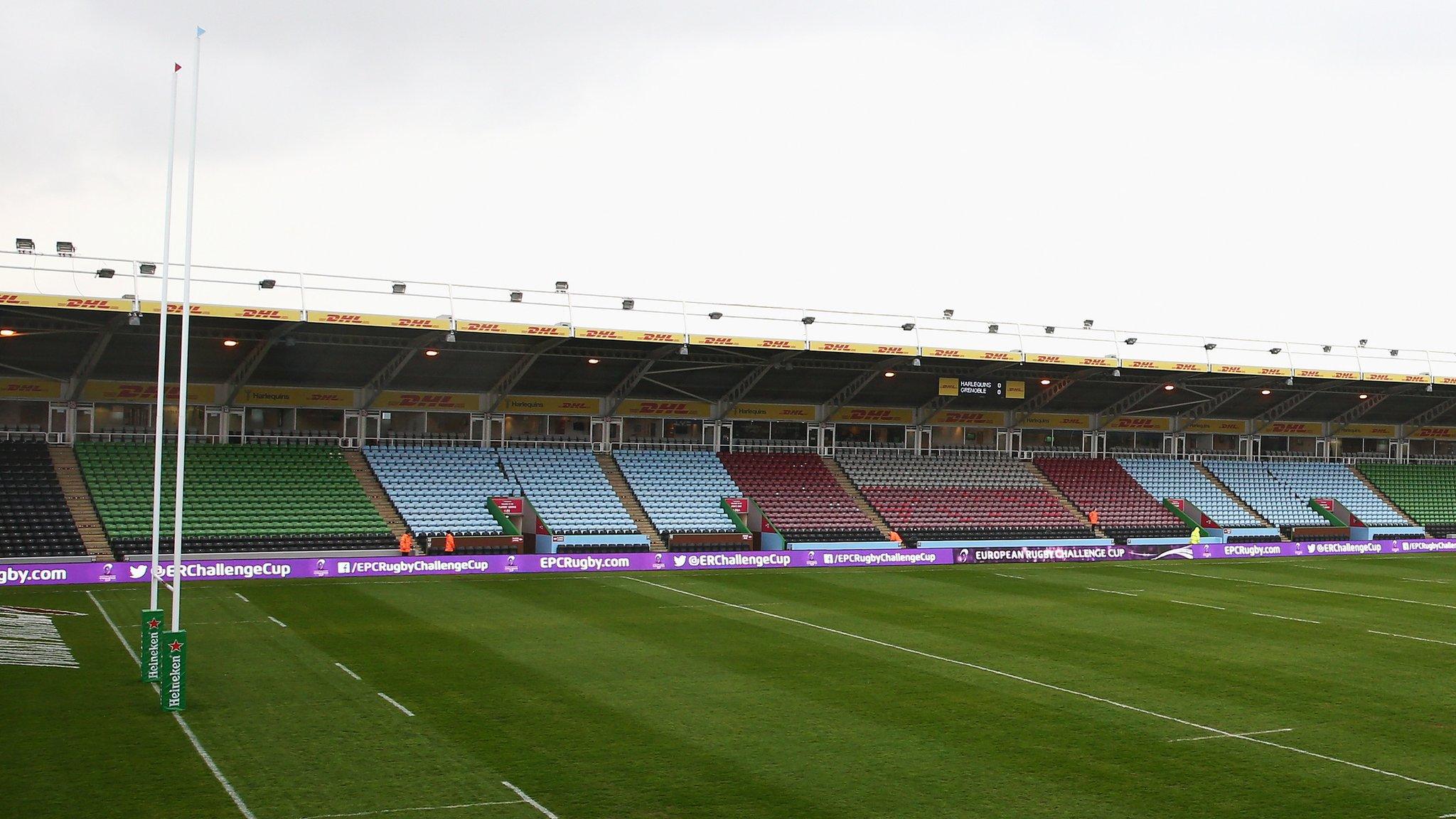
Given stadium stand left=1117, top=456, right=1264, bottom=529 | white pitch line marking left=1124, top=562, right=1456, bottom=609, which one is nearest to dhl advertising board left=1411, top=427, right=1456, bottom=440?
stadium stand left=1117, top=456, right=1264, bottom=529

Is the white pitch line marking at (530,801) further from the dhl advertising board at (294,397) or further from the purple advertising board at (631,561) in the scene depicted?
the dhl advertising board at (294,397)

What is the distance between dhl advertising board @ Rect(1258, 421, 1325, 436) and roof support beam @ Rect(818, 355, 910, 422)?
25974mm

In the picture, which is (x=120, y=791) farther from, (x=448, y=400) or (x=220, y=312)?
(x=448, y=400)

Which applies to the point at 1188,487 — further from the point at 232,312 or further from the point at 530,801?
the point at 530,801

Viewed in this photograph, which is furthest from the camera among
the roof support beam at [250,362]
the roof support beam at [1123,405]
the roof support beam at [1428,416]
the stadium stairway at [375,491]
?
the roof support beam at [1428,416]

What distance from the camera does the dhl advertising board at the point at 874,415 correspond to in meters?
59.1

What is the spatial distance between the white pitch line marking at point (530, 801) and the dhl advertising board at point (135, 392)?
119ft

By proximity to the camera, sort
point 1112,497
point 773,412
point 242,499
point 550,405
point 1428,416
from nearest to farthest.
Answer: point 242,499 → point 550,405 → point 773,412 → point 1112,497 → point 1428,416

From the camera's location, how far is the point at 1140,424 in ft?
217

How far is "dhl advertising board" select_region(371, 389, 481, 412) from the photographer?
51.3 meters

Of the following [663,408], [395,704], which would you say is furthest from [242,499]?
[395,704]

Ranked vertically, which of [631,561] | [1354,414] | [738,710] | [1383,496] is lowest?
[738,710]

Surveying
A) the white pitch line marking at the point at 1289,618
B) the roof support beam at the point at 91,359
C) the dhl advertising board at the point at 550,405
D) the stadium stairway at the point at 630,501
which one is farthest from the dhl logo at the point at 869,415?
the roof support beam at the point at 91,359

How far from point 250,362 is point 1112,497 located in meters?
38.7
